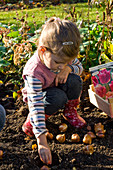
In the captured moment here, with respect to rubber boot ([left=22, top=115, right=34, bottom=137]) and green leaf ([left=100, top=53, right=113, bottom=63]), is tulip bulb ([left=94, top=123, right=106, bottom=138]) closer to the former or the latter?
rubber boot ([left=22, top=115, right=34, bottom=137])

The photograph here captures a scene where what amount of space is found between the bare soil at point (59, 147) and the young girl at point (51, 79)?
0.09 meters

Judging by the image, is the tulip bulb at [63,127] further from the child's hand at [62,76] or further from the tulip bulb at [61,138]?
the child's hand at [62,76]

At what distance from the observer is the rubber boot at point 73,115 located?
203 cm

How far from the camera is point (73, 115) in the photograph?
81.2 inches

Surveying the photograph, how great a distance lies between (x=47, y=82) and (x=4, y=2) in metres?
5.44

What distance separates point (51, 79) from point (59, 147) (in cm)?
50

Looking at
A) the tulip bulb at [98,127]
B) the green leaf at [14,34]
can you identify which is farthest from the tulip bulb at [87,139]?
the green leaf at [14,34]

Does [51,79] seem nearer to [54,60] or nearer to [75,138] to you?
[54,60]

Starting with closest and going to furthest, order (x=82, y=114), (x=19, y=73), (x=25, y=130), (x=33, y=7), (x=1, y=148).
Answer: (x=1, y=148)
(x=25, y=130)
(x=82, y=114)
(x=19, y=73)
(x=33, y=7)

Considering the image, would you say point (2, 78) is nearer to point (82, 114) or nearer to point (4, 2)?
point (82, 114)

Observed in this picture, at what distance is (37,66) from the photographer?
5.92ft

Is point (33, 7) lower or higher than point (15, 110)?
higher

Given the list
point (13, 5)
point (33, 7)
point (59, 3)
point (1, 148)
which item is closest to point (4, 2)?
point (13, 5)

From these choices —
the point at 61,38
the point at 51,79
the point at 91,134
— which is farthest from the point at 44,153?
the point at 61,38
